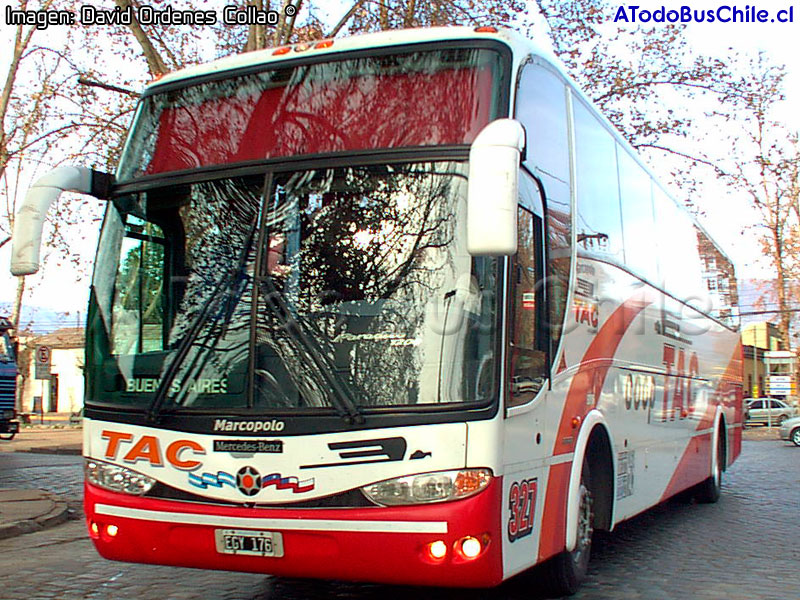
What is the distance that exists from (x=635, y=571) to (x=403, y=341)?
11.8 feet

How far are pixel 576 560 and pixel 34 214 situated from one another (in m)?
4.09

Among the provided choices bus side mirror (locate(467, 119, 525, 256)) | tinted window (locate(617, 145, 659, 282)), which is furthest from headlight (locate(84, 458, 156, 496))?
tinted window (locate(617, 145, 659, 282))

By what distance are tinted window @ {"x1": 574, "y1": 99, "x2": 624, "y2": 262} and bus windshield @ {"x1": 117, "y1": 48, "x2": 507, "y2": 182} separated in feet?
5.57

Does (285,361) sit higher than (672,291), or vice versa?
(672,291)

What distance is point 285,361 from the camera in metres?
5.32

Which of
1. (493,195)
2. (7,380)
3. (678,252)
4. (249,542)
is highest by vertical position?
(678,252)

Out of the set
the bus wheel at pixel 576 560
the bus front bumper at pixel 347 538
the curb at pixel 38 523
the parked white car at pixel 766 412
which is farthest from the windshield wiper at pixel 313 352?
the parked white car at pixel 766 412

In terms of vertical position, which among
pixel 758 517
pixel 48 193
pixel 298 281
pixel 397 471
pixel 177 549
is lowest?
pixel 758 517

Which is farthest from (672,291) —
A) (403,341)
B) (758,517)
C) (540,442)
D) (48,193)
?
(48,193)

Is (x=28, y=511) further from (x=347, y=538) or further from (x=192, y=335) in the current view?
(x=347, y=538)

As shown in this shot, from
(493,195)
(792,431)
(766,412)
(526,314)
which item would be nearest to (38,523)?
(526,314)

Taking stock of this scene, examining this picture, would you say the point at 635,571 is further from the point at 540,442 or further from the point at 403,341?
the point at 403,341

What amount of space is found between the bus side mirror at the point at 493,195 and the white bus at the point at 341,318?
0.4 inches

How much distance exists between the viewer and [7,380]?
2327 centimetres
